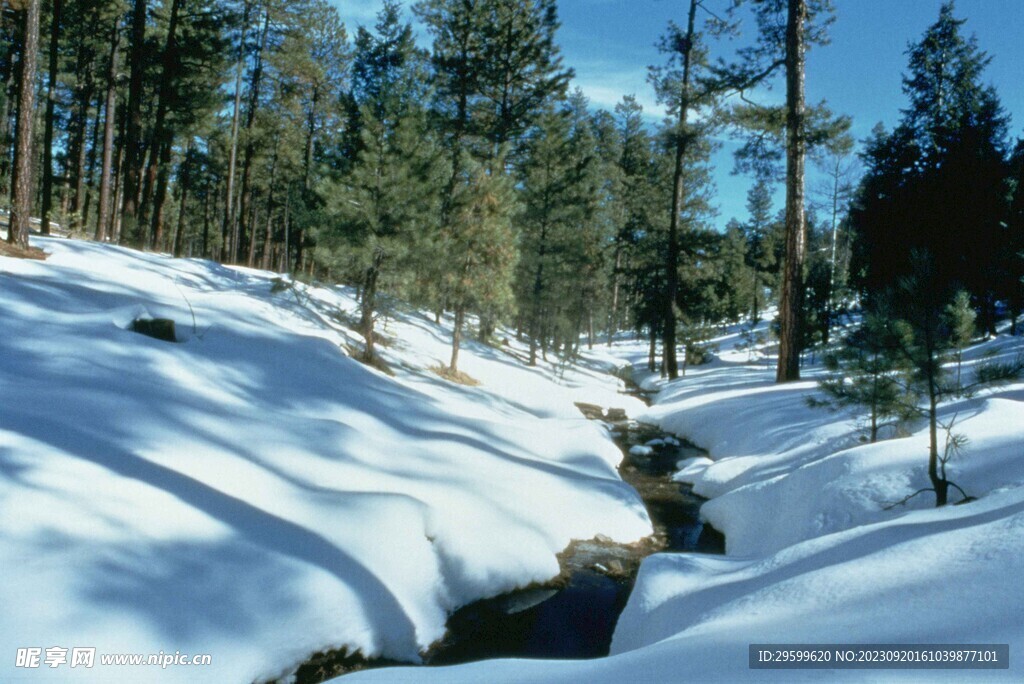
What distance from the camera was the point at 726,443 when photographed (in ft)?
36.6

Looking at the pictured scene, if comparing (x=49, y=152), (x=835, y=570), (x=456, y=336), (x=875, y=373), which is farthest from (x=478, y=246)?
(x=49, y=152)

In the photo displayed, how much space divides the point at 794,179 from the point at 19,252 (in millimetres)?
16699

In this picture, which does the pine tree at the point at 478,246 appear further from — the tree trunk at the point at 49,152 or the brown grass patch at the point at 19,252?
the tree trunk at the point at 49,152

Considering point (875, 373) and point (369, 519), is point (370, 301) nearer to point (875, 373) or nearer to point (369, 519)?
point (369, 519)

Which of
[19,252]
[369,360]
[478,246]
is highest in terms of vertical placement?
[478,246]

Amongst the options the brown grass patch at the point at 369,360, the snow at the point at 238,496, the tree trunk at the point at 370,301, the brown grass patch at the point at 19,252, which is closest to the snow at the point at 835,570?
the snow at the point at 238,496

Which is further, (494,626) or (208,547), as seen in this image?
(494,626)

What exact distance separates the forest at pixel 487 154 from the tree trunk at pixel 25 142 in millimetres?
47

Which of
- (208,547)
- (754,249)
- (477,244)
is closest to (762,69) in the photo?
(477,244)

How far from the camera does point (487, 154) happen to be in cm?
2136

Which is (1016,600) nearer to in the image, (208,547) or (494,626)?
(494,626)

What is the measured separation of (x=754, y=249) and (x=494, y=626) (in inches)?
2197

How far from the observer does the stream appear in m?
4.59

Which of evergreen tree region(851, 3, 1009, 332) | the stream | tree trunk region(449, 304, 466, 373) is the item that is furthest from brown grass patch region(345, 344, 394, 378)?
evergreen tree region(851, 3, 1009, 332)
